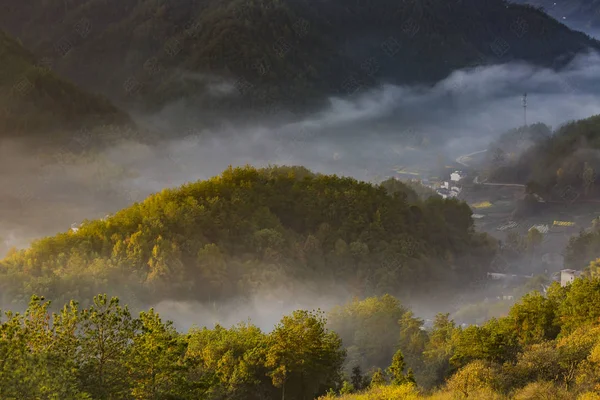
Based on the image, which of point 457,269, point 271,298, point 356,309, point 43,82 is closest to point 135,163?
point 43,82

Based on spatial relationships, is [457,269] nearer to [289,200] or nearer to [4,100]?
[289,200]

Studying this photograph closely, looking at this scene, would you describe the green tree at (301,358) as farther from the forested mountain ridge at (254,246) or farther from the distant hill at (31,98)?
the distant hill at (31,98)

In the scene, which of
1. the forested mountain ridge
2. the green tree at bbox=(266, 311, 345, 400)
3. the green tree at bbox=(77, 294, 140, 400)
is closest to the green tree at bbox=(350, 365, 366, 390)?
the green tree at bbox=(266, 311, 345, 400)

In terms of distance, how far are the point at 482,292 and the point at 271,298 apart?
39599 millimetres

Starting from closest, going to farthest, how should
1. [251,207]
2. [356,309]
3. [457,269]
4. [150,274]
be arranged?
[356,309], [150,274], [251,207], [457,269]

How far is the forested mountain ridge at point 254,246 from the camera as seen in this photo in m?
51.5

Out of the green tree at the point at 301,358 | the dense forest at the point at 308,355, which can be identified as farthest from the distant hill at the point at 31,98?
the green tree at the point at 301,358

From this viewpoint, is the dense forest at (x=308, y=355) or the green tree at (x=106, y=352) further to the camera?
the green tree at (x=106, y=352)

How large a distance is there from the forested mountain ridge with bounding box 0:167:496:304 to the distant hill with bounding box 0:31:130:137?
3109 inches

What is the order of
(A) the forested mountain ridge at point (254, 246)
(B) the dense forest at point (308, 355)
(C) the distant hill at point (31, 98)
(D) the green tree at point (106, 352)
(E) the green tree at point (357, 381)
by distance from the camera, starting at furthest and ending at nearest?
(C) the distant hill at point (31, 98), (A) the forested mountain ridge at point (254, 246), (E) the green tree at point (357, 381), (D) the green tree at point (106, 352), (B) the dense forest at point (308, 355)

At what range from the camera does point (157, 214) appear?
59156 mm

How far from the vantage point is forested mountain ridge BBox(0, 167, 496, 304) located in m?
51.5

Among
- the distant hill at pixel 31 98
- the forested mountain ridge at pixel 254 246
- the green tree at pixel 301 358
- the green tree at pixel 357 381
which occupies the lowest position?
the green tree at pixel 357 381

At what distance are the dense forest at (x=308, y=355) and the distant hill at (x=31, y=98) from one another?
4067 inches
